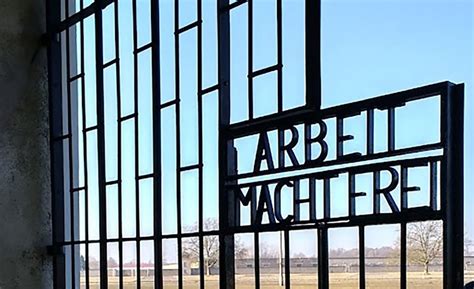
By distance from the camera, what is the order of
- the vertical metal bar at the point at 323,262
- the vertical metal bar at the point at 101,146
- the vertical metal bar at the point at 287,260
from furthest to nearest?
the vertical metal bar at the point at 101,146 → the vertical metal bar at the point at 287,260 → the vertical metal bar at the point at 323,262

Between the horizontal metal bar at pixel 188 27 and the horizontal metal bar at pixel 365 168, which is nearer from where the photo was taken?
the horizontal metal bar at pixel 365 168

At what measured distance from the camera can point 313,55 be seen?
2.19 m

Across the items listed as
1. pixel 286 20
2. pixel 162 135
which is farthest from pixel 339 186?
pixel 162 135

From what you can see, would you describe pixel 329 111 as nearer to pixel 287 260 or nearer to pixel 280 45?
pixel 280 45

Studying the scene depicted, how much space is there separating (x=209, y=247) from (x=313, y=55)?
929 mm

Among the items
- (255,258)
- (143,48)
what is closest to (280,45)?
(255,258)

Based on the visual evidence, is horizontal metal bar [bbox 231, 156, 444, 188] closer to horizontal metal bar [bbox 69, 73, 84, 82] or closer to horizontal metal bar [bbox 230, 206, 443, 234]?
horizontal metal bar [bbox 230, 206, 443, 234]

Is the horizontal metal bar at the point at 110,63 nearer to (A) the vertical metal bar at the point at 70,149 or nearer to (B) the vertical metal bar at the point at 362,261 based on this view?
(A) the vertical metal bar at the point at 70,149

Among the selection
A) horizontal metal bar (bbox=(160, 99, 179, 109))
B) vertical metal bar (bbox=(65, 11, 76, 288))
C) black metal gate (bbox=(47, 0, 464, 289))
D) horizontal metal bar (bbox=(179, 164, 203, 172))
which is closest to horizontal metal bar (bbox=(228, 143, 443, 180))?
black metal gate (bbox=(47, 0, 464, 289))

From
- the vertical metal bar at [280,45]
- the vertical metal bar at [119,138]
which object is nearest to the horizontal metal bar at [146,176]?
the vertical metal bar at [119,138]

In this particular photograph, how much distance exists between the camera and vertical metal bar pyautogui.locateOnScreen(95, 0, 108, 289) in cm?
329

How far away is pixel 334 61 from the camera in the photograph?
7.36 feet

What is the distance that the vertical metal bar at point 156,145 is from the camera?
2.90m

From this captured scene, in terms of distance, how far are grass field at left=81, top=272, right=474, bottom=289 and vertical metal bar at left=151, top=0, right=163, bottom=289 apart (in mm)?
101
